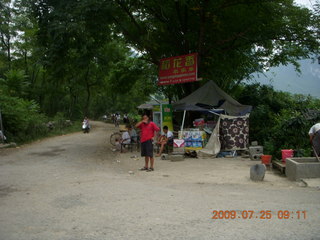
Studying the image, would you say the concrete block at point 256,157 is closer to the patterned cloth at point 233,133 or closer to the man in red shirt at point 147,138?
the patterned cloth at point 233,133

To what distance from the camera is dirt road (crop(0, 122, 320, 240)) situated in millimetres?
4289

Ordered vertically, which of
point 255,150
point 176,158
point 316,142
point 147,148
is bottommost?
point 176,158

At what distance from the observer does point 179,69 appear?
14859 millimetres

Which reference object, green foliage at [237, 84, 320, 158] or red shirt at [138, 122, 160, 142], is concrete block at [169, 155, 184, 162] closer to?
red shirt at [138, 122, 160, 142]

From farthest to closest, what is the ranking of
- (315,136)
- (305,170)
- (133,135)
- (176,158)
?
1. (133,135)
2. (176,158)
3. (315,136)
4. (305,170)

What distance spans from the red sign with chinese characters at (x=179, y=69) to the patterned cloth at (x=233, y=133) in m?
2.44

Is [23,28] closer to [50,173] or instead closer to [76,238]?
[50,173]

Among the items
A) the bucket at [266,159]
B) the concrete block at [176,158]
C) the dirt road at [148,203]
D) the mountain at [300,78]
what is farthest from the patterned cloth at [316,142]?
the mountain at [300,78]

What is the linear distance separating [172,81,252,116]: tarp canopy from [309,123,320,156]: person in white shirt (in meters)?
5.29

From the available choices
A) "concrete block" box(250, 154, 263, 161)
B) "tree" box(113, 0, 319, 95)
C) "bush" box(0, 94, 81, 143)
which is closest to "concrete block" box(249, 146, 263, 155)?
"concrete block" box(250, 154, 263, 161)

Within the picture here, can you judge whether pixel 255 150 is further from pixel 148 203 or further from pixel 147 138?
pixel 148 203

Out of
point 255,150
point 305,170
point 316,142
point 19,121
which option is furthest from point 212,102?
point 19,121

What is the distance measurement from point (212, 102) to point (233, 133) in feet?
6.90

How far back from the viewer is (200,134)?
12898 millimetres
